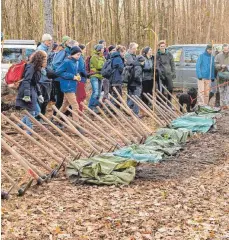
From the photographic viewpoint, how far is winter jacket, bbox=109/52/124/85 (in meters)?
12.4

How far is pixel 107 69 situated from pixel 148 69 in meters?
0.99

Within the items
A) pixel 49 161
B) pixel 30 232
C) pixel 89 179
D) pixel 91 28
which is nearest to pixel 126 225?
pixel 30 232

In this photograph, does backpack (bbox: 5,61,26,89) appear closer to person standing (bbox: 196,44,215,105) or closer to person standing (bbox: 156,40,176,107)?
person standing (bbox: 156,40,176,107)

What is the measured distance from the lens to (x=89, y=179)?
6.89 metres

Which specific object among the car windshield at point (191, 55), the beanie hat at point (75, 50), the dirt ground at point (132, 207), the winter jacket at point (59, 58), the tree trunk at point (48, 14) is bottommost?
the dirt ground at point (132, 207)

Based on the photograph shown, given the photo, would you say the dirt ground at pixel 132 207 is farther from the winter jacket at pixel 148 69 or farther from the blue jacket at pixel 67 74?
the winter jacket at pixel 148 69

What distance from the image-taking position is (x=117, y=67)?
40.7ft

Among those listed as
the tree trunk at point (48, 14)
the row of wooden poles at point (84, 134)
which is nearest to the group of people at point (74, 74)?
the row of wooden poles at point (84, 134)

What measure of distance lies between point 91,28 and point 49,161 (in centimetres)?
1337

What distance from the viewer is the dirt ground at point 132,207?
5297 mm

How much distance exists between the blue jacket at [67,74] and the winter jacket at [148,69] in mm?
2955

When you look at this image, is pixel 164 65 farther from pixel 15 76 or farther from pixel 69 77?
pixel 15 76

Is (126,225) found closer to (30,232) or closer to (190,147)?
(30,232)

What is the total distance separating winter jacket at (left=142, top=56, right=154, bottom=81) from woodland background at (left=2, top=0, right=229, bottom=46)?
618cm
